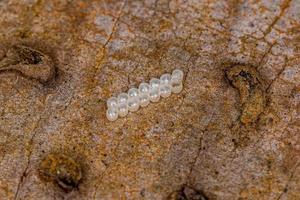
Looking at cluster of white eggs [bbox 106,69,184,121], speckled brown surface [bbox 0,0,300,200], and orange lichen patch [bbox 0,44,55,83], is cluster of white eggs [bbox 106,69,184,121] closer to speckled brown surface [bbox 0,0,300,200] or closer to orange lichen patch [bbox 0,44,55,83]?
speckled brown surface [bbox 0,0,300,200]

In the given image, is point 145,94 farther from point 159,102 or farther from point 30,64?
point 30,64

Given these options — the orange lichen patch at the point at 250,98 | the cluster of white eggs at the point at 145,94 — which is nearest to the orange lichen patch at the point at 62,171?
the cluster of white eggs at the point at 145,94

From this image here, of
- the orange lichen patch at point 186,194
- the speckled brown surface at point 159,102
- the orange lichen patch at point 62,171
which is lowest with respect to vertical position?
the orange lichen patch at point 62,171

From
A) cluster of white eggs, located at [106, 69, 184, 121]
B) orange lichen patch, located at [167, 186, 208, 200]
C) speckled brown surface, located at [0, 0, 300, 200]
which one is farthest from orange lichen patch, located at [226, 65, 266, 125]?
orange lichen patch, located at [167, 186, 208, 200]

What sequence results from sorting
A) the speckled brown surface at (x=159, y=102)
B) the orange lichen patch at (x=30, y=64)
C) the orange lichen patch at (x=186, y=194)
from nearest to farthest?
the orange lichen patch at (x=186, y=194)
the speckled brown surface at (x=159, y=102)
the orange lichen patch at (x=30, y=64)

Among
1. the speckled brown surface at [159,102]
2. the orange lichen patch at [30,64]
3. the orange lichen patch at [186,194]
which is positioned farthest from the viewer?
the orange lichen patch at [30,64]

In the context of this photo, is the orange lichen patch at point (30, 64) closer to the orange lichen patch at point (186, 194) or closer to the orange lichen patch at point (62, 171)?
the orange lichen patch at point (62, 171)
